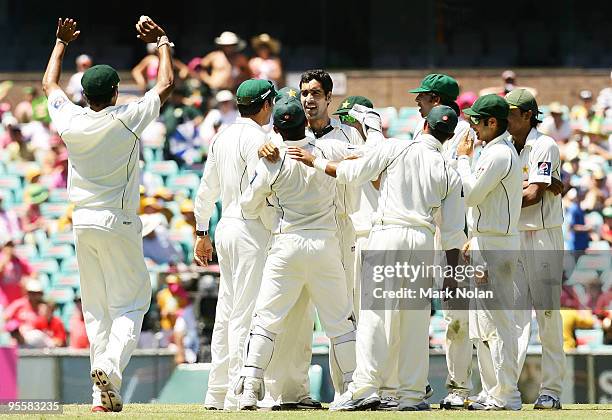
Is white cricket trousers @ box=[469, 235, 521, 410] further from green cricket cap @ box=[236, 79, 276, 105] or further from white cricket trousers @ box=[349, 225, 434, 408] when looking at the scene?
green cricket cap @ box=[236, 79, 276, 105]

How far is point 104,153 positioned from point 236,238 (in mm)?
1182

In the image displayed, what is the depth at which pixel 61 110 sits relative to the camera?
9.72 m

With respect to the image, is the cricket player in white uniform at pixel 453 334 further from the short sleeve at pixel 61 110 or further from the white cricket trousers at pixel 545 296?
the short sleeve at pixel 61 110

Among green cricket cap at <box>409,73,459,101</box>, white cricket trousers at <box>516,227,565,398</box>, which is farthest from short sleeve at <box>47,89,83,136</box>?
white cricket trousers at <box>516,227,565,398</box>

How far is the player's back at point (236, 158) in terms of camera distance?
33.3ft

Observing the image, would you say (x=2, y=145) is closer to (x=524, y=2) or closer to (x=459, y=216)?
(x=524, y=2)

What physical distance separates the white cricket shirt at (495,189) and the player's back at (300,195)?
3.19 feet

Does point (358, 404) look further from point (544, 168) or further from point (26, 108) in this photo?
point (26, 108)

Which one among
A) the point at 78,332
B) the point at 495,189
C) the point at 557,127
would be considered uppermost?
the point at 557,127

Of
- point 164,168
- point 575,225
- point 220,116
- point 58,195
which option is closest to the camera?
point 575,225

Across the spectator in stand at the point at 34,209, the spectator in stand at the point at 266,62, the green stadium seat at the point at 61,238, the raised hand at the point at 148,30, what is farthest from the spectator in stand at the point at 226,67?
the raised hand at the point at 148,30

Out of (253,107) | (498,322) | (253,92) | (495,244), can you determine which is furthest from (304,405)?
(253,92)

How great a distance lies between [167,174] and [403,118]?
3.81m

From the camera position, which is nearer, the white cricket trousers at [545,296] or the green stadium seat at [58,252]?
the white cricket trousers at [545,296]
